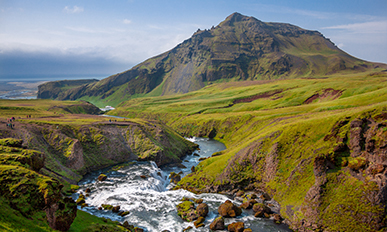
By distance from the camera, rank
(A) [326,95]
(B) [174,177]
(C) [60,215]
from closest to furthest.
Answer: (C) [60,215] → (B) [174,177] → (A) [326,95]

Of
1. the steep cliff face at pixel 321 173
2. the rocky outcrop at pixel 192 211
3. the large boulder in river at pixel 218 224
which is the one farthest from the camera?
the rocky outcrop at pixel 192 211

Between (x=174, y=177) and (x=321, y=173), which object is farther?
(x=174, y=177)

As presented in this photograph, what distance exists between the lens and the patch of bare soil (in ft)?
459

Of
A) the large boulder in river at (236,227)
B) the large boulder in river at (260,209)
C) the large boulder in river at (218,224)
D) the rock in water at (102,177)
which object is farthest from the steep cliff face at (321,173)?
the rock in water at (102,177)

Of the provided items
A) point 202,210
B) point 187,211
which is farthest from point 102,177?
point 202,210

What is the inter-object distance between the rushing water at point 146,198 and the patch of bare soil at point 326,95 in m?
116

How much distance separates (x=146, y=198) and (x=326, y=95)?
146 metres

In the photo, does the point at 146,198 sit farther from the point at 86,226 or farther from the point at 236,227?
the point at 236,227

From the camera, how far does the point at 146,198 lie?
5681 cm

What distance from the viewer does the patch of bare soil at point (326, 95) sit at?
140 m

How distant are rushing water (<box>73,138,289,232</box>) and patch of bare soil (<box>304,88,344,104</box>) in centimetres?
11643

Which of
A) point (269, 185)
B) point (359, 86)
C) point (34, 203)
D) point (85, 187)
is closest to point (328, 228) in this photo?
point (269, 185)

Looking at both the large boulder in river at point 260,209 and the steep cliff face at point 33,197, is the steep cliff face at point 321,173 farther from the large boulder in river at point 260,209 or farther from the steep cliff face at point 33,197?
the steep cliff face at point 33,197

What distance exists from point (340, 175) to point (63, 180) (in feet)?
230
